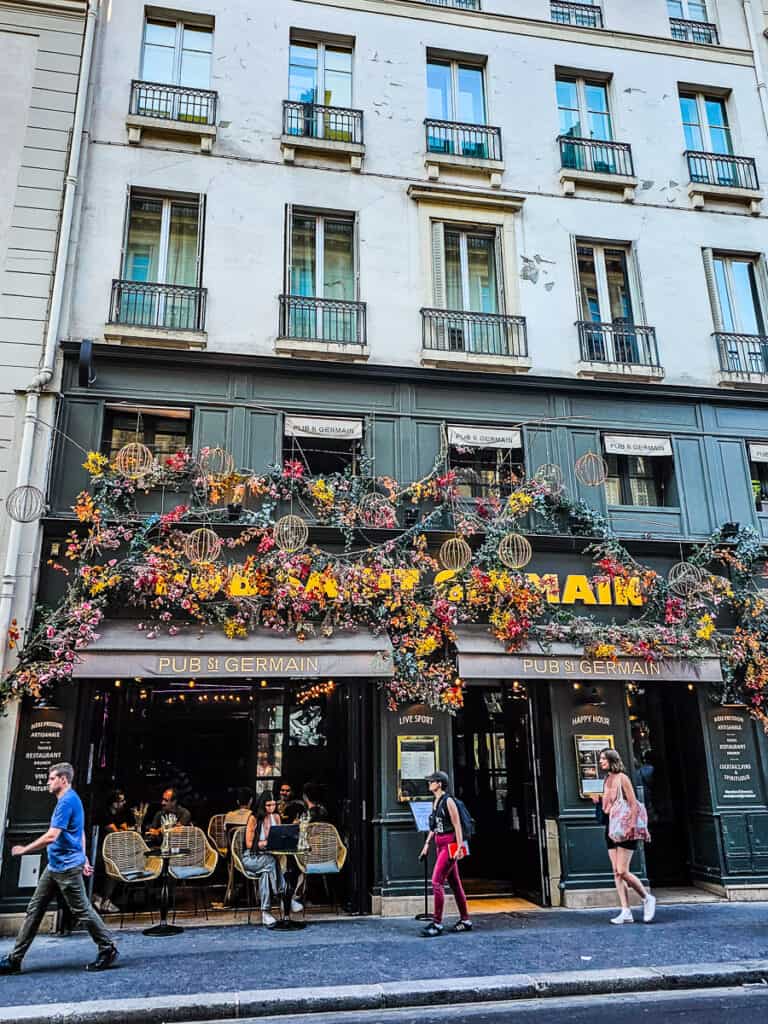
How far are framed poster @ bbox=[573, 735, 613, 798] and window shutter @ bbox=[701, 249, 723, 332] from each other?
300 inches

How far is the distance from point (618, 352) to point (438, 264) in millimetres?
3460

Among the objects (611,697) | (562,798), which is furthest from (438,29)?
(562,798)

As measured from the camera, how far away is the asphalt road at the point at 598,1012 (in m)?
5.87

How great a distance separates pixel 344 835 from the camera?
34.6 ft

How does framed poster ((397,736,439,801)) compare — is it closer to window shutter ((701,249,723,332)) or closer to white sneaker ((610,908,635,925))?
white sneaker ((610,908,635,925))

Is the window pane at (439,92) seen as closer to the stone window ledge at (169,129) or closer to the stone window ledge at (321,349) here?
the stone window ledge at (169,129)

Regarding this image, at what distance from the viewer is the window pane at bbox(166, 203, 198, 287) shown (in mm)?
Answer: 12234

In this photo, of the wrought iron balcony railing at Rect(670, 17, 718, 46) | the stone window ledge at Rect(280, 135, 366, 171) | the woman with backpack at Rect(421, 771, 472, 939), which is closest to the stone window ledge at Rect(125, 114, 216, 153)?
the stone window ledge at Rect(280, 135, 366, 171)

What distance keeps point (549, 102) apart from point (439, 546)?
8920mm

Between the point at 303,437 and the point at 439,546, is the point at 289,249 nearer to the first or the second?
the point at 303,437

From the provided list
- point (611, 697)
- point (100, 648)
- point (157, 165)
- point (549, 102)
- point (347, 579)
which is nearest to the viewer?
point (100, 648)

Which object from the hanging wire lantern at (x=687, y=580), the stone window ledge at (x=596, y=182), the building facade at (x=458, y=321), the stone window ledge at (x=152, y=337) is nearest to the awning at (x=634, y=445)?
the building facade at (x=458, y=321)

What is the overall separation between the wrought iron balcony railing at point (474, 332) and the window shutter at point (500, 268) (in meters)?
0.39

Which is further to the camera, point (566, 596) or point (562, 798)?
point (566, 596)
